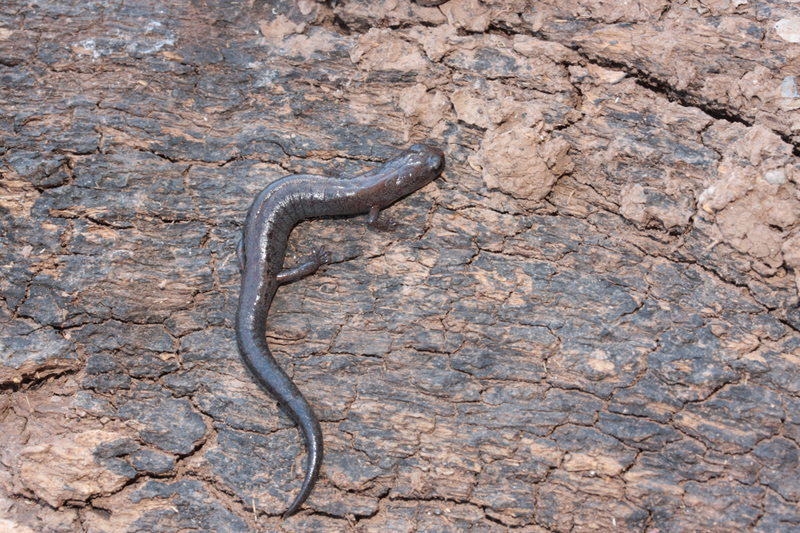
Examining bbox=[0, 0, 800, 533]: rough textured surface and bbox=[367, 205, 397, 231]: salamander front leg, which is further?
bbox=[367, 205, 397, 231]: salamander front leg

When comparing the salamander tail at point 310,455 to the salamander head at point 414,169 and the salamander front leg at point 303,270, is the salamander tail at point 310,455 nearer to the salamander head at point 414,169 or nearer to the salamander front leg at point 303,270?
the salamander front leg at point 303,270

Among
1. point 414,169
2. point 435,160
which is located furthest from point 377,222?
point 435,160

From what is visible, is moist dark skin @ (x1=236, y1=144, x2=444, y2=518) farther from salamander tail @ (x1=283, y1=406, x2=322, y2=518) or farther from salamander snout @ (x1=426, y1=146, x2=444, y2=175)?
salamander tail @ (x1=283, y1=406, x2=322, y2=518)

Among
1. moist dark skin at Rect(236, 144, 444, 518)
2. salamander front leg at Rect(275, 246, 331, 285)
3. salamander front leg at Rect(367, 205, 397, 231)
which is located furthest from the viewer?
salamander front leg at Rect(367, 205, 397, 231)

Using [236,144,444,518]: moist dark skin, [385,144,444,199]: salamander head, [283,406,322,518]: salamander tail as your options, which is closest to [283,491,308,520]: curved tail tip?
[283,406,322,518]: salamander tail

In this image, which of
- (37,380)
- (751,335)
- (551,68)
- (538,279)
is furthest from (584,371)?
(37,380)

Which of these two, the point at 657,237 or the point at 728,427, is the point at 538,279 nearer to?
the point at 657,237
